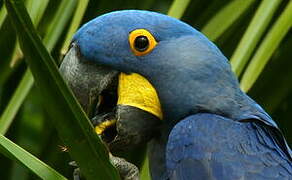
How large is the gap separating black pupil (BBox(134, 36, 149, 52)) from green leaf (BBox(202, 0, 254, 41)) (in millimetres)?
294

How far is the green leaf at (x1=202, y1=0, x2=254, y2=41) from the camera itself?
173 cm

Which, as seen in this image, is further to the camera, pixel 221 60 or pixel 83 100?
pixel 221 60

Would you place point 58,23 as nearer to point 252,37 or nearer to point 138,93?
point 138,93

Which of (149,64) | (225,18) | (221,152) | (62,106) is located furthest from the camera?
(225,18)

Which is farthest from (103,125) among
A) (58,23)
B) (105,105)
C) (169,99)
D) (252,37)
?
(252,37)

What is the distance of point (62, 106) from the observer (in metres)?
0.90

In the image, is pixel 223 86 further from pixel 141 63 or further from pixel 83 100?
pixel 83 100

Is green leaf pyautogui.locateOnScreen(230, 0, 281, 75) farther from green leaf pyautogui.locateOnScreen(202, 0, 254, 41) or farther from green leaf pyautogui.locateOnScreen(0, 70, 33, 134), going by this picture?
green leaf pyautogui.locateOnScreen(0, 70, 33, 134)

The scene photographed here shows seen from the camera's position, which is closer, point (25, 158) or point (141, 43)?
point (25, 158)

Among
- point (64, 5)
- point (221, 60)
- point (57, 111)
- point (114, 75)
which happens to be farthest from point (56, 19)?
point (57, 111)

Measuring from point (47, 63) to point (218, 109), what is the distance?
2.27ft

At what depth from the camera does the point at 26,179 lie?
1.94 meters

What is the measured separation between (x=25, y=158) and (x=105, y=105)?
499 millimetres

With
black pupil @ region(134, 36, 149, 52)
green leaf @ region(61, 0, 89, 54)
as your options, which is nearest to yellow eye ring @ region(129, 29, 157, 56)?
black pupil @ region(134, 36, 149, 52)
